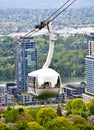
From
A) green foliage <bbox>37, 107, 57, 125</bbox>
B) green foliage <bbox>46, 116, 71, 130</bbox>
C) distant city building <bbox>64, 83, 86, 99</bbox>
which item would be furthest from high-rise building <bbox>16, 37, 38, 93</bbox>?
green foliage <bbox>46, 116, 71, 130</bbox>

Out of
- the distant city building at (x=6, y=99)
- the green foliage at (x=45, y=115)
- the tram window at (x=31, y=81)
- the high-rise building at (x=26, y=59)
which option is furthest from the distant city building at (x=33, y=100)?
the tram window at (x=31, y=81)

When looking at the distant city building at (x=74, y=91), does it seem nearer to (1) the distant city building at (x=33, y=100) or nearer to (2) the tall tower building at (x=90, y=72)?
(2) the tall tower building at (x=90, y=72)

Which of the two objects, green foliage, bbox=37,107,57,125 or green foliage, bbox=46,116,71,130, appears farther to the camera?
green foliage, bbox=37,107,57,125

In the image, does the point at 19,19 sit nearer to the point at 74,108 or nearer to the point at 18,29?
the point at 18,29

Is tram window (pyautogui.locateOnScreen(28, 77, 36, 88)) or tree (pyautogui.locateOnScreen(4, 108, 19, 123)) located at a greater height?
tram window (pyautogui.locateOnScreen(28, 77, 36, 88))

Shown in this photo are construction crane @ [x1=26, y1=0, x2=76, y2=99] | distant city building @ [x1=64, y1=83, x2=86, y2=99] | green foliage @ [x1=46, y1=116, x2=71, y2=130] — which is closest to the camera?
construction crane @ [x1=26, y1=0, x2=76, y2=99]

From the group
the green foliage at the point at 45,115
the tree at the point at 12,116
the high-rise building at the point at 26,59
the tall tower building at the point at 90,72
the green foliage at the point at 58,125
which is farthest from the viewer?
the high-rise building at the point at 26,59

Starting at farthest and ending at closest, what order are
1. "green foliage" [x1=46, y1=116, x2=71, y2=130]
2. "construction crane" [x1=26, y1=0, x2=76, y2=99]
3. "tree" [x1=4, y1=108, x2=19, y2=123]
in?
1. "tree" [x1=4, y1=108, x2=19, y2=123]
2. "green foliage" [x1=46, y1=116, x2=71, y2=130]
3. "construction crane" [x1=26, y1=0, x2=76, y2=99]

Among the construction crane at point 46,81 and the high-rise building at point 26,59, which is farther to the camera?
the high-rise building at point 26,59

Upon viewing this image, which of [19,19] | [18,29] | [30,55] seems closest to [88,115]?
[30,55]

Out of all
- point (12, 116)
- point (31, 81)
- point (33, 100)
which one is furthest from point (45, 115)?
point (31, 81)

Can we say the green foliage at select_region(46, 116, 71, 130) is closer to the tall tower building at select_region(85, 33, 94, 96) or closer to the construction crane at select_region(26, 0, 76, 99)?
the construction crane at select_region(26, 0, 76, 99)

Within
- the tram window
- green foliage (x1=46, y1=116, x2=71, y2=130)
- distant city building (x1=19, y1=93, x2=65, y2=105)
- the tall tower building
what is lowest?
distant city building (x1=19, y1=93, x2=65, y2=105)
